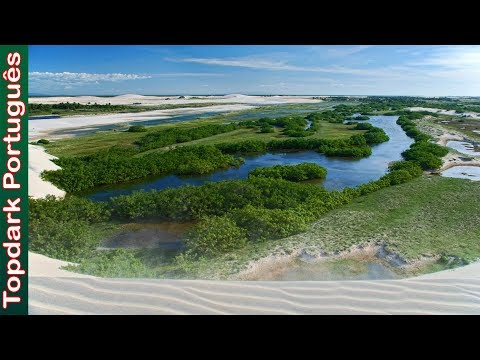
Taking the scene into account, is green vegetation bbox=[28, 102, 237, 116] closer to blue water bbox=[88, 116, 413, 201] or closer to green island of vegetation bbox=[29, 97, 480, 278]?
green island of vegetation bbox=[29, 97, 480, 278]

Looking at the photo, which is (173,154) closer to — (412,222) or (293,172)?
(293,172)

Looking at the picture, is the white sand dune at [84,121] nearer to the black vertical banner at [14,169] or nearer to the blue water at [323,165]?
the blue water at [323,165]

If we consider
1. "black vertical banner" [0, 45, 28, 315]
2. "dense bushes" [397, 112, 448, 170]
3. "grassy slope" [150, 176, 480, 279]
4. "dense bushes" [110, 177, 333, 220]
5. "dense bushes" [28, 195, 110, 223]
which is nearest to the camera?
"black vertical banner" [0, 45, 28, 315]

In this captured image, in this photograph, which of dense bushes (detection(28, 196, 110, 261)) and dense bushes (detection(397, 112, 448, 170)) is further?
dense bushes (detection(397, 112, 448, 170))

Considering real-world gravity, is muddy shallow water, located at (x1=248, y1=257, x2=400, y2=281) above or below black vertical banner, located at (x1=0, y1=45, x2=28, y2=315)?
below

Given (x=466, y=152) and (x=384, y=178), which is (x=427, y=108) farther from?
(x=384, y=178)

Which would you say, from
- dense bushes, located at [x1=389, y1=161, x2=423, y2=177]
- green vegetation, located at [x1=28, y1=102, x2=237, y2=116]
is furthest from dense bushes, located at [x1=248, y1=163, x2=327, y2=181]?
green vegetation, located at [x1=28, y1=102, x2=237, y2=116]
